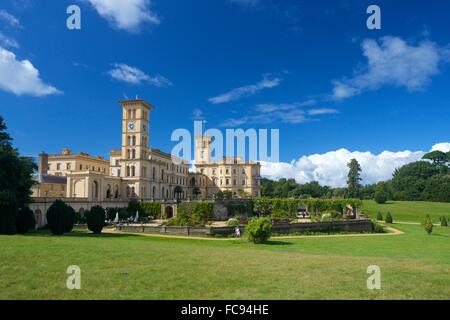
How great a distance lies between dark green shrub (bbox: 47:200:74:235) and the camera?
1080 inches

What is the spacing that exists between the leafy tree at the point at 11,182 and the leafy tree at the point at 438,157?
119999mm

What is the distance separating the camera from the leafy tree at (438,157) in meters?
118

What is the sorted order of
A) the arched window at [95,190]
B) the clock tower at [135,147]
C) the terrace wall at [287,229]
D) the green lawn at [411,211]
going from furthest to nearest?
1. the green lawn at [411,211]
2. the clock tower at [135,147]
3. the arched window at [95,190]
4. the terrace wall at [287,229]

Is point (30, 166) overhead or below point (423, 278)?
overhead

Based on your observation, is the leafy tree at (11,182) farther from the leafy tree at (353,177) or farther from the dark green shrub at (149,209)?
the leafy tree at (353,177)

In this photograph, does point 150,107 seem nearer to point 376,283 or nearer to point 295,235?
point 295,235

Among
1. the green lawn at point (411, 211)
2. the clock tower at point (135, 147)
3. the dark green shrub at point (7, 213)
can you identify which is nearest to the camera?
the dark green shrub at point (7, 213)

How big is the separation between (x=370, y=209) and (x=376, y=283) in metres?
70.2

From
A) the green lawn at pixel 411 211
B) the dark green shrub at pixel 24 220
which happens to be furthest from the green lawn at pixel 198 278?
the green lawn at pixel 411 211

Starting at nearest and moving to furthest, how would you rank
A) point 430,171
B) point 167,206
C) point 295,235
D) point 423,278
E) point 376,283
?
point 376,283
point 423,278
point 295,235
point 167,206
point 430,171

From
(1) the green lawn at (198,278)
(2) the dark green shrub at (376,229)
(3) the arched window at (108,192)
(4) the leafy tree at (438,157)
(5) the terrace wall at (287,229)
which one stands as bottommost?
(2) the dark green shrub at (376,229)

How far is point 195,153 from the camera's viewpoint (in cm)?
9206
